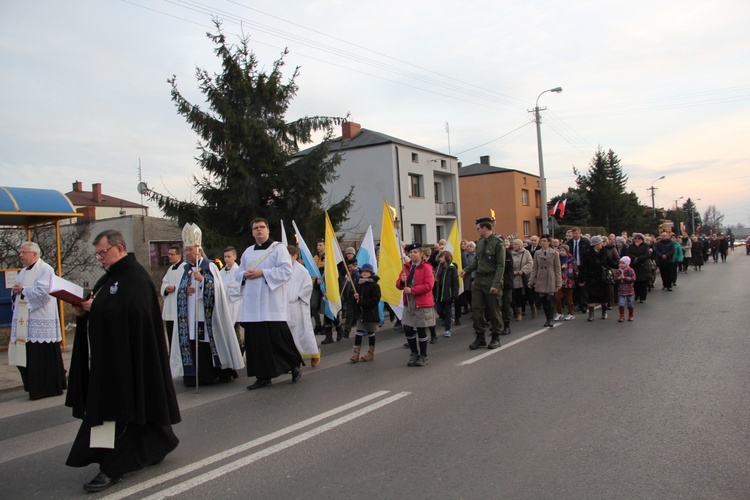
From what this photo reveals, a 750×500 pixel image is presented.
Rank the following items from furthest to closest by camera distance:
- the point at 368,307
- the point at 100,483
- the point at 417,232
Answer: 1. the point at 417,232
2. the point at 368,307
3. the point at 100,483

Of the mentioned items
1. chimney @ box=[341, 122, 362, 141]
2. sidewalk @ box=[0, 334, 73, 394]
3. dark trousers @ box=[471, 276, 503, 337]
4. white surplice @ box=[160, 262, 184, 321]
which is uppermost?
chimney @ box=[341, 122, 362, 141]

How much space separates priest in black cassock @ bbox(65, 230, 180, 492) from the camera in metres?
4.24

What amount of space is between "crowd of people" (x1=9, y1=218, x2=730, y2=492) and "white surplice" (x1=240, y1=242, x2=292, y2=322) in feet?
0.05

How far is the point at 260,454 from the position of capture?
15.7 ft

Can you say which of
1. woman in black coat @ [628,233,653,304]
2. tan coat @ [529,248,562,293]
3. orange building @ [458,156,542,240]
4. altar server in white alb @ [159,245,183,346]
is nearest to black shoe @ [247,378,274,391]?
altar server in white alb @ [159,245,183,346]

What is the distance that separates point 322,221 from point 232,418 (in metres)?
13.1

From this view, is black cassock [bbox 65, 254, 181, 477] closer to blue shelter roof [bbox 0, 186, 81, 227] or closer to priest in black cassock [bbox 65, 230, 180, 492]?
priest in black cassock [bbox 65, 230, 180, 492]

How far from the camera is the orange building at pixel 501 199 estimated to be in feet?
167

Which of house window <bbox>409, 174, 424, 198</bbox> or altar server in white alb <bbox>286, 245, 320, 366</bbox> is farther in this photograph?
house window <bbox>409, 174, 424, 198</bbox>

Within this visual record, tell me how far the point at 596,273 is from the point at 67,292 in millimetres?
10535

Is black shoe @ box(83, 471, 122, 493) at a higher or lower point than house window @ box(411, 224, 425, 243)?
lower

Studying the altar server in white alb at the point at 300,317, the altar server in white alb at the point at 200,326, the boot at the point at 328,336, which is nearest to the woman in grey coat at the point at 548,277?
the boot at the point at 328,336

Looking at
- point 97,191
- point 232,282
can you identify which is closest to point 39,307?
point 232,282

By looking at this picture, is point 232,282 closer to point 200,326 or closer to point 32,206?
point 200,326
